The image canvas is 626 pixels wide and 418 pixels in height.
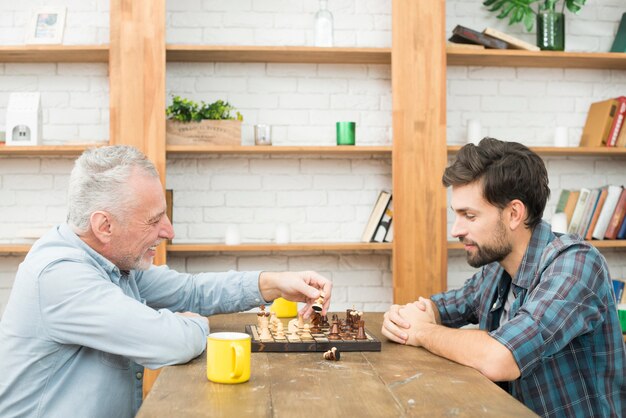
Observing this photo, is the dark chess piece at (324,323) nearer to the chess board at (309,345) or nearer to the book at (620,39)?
the chess board at (309,345)

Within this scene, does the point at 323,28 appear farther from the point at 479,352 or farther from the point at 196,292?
the point at 479,352

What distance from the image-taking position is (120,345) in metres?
1.51

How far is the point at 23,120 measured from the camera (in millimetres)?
3346

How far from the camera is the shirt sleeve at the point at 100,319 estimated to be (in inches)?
59.2

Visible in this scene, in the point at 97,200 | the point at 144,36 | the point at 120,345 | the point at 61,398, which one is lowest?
the point at 61,398

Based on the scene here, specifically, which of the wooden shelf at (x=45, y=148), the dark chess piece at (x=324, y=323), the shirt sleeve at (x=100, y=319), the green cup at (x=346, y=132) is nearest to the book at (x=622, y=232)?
the green cup at (x=346, y=132)

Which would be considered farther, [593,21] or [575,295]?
[593,21]

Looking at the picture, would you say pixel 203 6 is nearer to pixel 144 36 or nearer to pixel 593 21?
pixel 144 36

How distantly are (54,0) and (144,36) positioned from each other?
0.66 m

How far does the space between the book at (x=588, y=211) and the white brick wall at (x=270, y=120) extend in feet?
0.90

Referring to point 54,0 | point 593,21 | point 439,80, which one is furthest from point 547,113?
point 54,0

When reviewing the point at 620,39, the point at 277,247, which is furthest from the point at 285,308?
the point at 620,39

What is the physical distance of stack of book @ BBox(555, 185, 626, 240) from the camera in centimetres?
354

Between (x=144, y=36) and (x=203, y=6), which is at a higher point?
(x=203, y=6)
